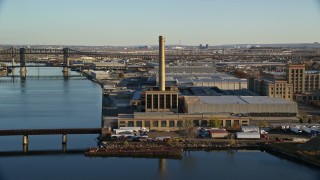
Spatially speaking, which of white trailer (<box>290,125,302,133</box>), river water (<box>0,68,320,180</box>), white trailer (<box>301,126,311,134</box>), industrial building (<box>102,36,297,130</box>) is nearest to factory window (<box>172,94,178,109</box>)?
industrial building (<box>102,36,297,130</box>)

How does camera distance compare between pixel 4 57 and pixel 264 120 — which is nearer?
pixel 264 120

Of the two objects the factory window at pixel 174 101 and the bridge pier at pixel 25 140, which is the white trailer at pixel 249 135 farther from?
the bridge pier at pixel 25 140

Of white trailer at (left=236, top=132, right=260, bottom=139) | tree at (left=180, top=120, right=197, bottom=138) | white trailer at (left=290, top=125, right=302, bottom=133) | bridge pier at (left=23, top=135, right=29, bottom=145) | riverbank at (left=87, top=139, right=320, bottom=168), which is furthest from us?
white trailer at (left=290, top=125, right=302, bottom=133)

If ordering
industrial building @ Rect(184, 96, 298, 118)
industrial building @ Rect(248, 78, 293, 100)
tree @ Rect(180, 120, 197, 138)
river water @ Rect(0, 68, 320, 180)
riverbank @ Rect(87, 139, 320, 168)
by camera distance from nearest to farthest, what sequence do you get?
river water @ Rect(0, 68, 320, 180)
riverbank @ Rect(87, 139, 320, 168)
tree @ Rect(180, 120, 197, 138)
industrial building @ Rect(184, 96, 298, 118)
industrial building @ Rect(248, 78, 293, 100)

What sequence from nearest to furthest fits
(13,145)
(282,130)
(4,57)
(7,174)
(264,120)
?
(7,174), (13,145), (282,130), (264,120), (4,57)

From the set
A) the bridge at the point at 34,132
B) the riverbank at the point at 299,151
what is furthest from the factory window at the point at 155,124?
the riverbank at the point at 299,151

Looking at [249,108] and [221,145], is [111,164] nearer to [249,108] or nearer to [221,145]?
[221,145]

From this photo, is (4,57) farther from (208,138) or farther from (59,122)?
(208,138)

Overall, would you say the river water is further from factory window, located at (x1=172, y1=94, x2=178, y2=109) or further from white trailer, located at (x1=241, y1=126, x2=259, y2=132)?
factory window, located at (x1=172, y1=94, x2=178, y2=109)

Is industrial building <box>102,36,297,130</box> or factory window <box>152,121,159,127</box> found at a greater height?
industrial building <box>102,36,297,130</box>

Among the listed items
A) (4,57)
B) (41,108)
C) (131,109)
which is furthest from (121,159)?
(4,57)

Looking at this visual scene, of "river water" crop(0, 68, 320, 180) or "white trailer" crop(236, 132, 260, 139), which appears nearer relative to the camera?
"river water" crop(0, 68, 320, 180)
